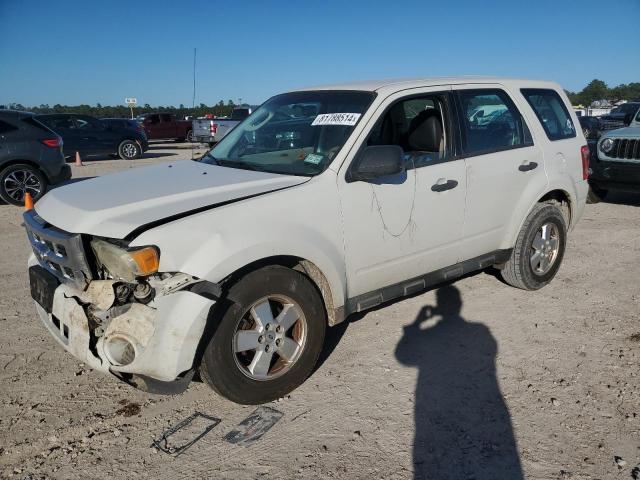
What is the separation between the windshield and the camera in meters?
3.57

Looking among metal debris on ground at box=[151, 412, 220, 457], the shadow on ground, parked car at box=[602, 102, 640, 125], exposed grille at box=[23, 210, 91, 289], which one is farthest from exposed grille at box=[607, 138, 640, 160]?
exposed grille at box=[23, 210, 91, 289]

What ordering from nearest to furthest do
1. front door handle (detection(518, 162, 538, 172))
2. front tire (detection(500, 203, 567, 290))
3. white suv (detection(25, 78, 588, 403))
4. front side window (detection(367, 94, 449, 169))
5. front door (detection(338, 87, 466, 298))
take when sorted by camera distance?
white suv (detection(25, 78, 588, 403))
front door (detection(338, 87, 466, 298))
front side window (detection(367, 94, 449, 169))
front door handle (detection(518, 162, 538, 172))
front tire (detection(500, 203, 567, 290))

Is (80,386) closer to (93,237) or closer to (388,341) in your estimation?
(93,237)

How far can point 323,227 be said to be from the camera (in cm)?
325

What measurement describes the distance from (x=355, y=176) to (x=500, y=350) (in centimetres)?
173

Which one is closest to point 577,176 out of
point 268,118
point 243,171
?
point 268,118

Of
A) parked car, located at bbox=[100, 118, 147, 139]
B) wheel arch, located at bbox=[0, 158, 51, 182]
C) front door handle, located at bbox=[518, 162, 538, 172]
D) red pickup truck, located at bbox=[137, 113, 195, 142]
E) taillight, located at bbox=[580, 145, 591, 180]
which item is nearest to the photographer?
front door handle, located at bbox=[518, 162, 538, 172]

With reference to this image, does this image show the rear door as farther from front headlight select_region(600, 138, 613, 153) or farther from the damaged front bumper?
front headlight select_region(600, 138, 613, 153)

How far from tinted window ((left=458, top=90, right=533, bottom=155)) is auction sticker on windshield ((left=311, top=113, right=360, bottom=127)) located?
101 centimetres

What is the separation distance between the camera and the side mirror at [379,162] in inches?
130

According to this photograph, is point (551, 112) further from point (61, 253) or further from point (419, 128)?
point (61, 253)

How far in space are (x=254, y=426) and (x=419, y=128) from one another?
8.26 ft

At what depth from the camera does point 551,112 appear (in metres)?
4.99

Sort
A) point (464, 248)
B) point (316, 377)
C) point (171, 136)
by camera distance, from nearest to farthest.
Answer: point (316, 377)
point (464, 248)
point (171, 136)
